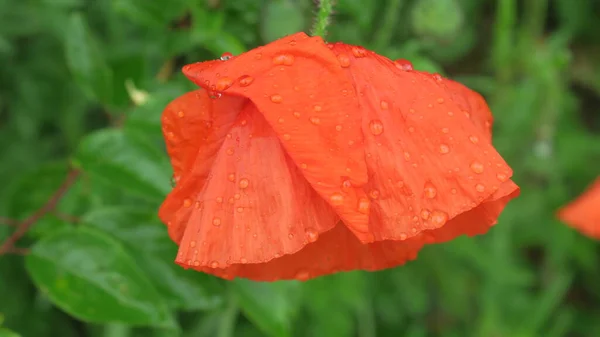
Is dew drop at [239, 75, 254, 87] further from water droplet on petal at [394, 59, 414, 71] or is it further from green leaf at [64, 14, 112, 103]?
green leaf at [64, 14, 112, 103]

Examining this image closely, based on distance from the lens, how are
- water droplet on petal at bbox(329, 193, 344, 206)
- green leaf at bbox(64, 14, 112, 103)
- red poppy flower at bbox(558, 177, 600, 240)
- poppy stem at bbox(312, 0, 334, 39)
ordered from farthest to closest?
red poppy flower at bbox(558, 177, 600, 240) < green leaf at bbox(64, 14, 112, 103) < poppy stem at bbox(312, 0, 334, 39) < water droplet on petal at bbox(329, 193, 344, 206)

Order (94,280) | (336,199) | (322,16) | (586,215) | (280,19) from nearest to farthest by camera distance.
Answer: (336,199) < (322,16) < (94,280) < (280,19) < (586,215)

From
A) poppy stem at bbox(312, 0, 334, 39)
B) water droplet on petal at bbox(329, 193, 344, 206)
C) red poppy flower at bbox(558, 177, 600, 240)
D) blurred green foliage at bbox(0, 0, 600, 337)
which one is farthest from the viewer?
red poppy flower at bbox(558, 177, 600, 240)

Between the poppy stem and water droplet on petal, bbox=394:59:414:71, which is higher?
the poppy stem

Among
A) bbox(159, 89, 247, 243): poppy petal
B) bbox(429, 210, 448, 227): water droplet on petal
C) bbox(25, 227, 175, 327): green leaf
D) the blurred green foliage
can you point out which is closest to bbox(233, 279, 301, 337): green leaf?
the blurred green foliage

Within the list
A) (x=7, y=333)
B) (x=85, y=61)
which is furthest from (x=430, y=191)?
(x=85, y=61)

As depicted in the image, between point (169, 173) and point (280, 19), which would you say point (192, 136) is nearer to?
point (169, 173)
